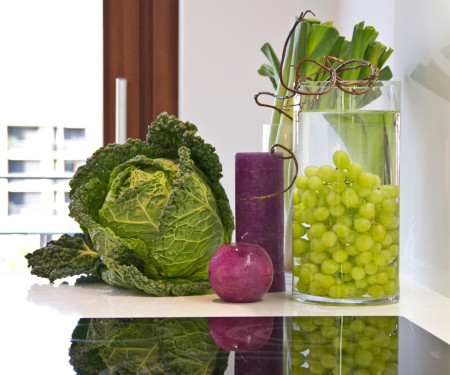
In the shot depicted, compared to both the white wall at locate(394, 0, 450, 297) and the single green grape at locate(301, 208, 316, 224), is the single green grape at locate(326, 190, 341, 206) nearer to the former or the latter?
the single green grape at locate(301, 208, 316, 224)

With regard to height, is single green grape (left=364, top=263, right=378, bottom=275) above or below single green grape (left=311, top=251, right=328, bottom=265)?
below

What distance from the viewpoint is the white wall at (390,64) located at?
110cm

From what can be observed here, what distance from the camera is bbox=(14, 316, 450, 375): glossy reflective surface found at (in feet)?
2.16

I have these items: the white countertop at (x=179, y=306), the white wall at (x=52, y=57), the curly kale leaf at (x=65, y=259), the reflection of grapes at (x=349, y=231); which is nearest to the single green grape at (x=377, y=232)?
the reflection of grapes at (x=349, y=231)

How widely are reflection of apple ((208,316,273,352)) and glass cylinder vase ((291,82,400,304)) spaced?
0.38 ft

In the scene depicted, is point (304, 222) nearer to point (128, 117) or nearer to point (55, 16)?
point (128, 117)

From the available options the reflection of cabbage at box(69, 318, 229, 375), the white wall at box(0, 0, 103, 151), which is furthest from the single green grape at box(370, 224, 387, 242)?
the white wall at box(0, 0, 103, 151)

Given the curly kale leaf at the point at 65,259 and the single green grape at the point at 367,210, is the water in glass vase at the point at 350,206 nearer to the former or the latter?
the single green grape at the point at 367,210

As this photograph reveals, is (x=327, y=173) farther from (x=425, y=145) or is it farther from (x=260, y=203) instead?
(x=425, y=145)

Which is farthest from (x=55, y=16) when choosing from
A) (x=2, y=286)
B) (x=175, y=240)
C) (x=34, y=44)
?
(x=175, y=240)

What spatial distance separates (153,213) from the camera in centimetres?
106

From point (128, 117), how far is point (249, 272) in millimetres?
1141

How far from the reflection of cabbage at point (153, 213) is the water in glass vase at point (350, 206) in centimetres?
18

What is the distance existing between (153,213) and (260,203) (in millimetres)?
167
